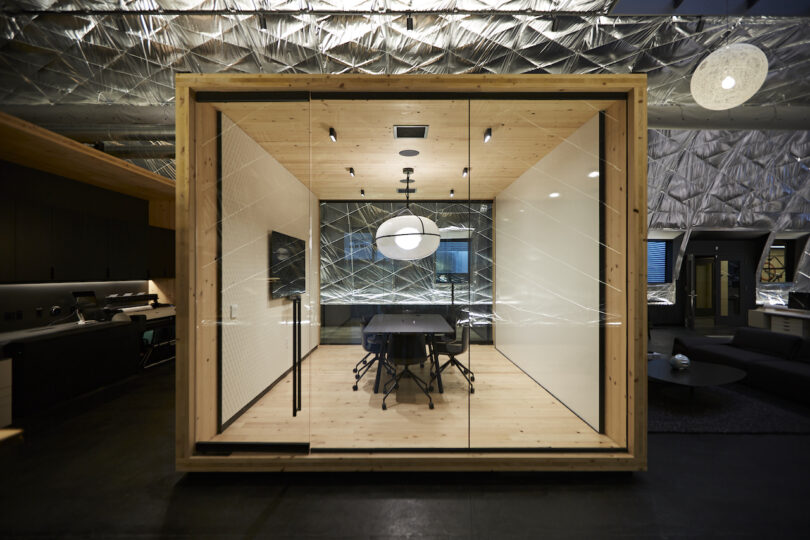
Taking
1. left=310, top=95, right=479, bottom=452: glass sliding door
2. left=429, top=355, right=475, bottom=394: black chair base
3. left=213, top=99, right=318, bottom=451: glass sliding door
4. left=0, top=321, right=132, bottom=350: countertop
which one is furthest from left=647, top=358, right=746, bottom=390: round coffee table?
left=0, top=321, right=132, bottom=350: countertop

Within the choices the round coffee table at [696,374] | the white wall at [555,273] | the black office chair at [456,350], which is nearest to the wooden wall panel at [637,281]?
the white wall at [555,273]

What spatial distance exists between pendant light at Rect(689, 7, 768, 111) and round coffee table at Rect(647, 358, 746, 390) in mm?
2332

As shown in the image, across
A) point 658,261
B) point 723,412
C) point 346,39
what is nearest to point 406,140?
point 346,39

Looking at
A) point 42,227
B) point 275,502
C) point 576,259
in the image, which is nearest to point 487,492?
point 275,502

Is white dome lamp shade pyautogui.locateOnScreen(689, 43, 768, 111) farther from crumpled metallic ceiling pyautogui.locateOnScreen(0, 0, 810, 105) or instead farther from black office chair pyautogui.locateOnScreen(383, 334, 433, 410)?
black office chair pyautogui.locateOnScreen(383, 334, 433, 410)

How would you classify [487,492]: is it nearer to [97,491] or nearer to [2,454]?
[97,491]

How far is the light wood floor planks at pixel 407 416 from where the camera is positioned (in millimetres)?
2266

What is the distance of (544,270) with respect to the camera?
3.47 metres

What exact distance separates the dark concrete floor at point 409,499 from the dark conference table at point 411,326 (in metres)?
1.23

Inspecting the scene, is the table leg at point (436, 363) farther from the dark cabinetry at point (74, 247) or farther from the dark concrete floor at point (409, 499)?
the dark cabinetry at point (74, 247)

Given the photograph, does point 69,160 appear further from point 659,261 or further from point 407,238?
point 659,261

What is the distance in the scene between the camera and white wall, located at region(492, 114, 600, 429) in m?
2.59

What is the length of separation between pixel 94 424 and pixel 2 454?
0.52 metres

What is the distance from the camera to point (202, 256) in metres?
2.22
